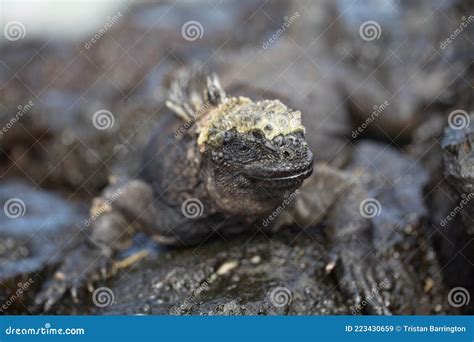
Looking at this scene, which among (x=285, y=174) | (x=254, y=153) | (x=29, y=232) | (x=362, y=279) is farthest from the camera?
(x=29, y=232)

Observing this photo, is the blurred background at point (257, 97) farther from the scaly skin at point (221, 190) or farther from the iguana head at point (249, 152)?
the iguana head at point (249, 152)

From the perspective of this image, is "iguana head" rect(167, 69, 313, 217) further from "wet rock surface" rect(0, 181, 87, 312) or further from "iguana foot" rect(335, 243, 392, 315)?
"wet rock surface" rect(0, 181, 87, 312)

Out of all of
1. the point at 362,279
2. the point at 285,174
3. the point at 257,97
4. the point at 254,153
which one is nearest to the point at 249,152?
the point at 254,153

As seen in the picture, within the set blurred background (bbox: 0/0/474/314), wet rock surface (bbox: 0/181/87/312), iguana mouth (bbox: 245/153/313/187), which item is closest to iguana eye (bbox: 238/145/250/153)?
iguana mouth (bbox: 245/153/313/187)

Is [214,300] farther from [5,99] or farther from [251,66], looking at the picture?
[5,99]

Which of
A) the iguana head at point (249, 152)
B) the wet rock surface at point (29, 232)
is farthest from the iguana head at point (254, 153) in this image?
the wet rock surface at point (29, 232)

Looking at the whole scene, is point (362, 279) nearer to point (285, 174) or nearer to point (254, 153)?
point (285, 174)

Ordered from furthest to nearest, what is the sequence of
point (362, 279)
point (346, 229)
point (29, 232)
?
1. point (29, 232)
2. point (346, 229)
3. point (362, 279)

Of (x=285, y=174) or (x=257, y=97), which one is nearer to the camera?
(x=285, y=174)
